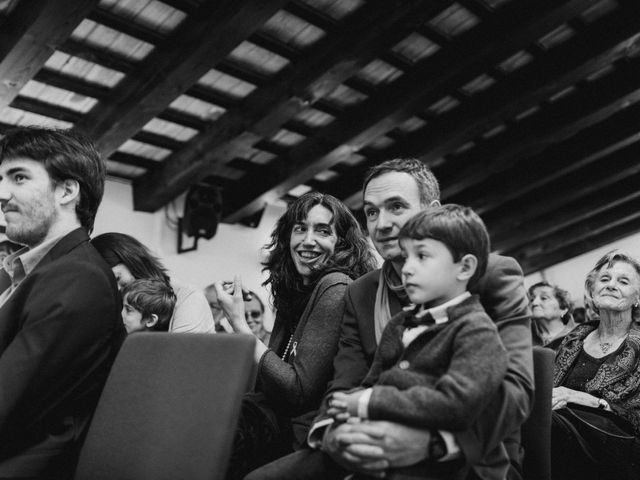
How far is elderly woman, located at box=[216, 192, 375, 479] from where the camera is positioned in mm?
1692

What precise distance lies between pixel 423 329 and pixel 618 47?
556cm

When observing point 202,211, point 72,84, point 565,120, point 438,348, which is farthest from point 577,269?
point 438,348

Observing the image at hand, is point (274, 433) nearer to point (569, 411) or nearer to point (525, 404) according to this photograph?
point (525, 404)

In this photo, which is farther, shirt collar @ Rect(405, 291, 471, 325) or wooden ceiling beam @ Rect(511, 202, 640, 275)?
wooden ceiling beam @ Rect(511, 202, 640, 275)

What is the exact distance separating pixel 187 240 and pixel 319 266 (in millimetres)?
4878

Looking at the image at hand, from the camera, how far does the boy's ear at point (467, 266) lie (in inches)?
52.3

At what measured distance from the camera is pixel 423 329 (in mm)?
1313

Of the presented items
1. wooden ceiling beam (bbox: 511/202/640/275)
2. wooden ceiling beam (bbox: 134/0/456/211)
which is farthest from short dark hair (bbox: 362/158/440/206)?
wooden ceiling beam (bbox: 511/202/640/275)

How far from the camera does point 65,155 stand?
1.70 meters

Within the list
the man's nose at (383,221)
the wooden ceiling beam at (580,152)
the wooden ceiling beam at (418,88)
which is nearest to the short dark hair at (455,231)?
the man's nose at (383,221)

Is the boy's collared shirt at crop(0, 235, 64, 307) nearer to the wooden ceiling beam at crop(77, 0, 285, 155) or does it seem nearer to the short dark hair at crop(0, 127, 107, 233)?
the short dark hair at crop(0, 127, 107, 233)

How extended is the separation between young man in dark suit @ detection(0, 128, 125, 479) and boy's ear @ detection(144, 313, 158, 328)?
0.99m

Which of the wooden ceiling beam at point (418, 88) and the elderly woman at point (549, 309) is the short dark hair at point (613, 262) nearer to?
the elderly woman at point (549, 309)

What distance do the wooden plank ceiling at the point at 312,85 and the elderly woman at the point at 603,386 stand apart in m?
2.77
